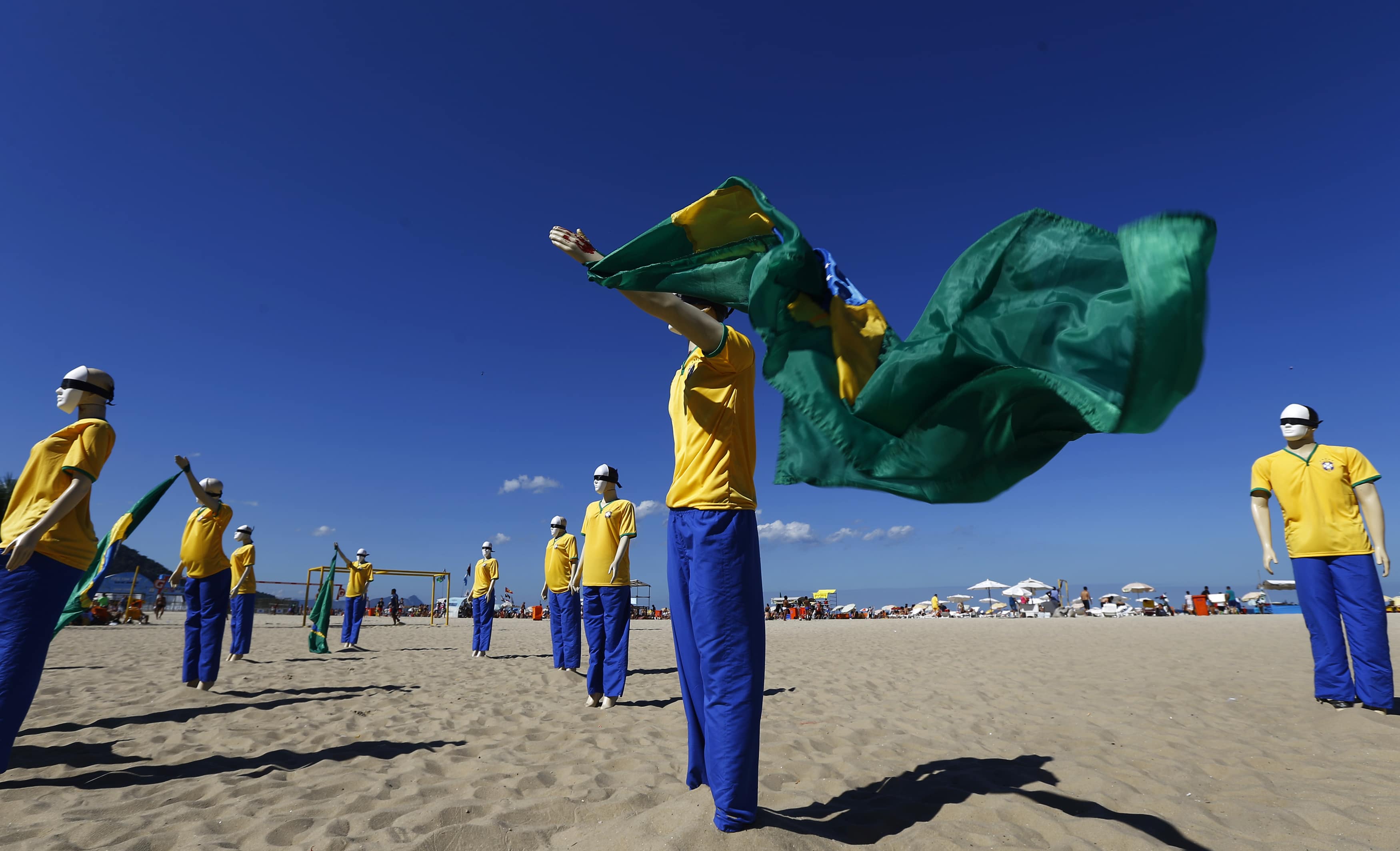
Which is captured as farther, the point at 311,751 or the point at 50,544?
the point at 311,751

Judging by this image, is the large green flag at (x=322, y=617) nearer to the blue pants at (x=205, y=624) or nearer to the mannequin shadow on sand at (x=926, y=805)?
the blue pants at (x=205, y=624)

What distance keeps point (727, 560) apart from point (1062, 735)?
11.5 feet

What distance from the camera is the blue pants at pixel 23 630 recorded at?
3.00 meters

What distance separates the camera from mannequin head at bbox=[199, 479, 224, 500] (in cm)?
637

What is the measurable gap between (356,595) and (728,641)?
1183 cm

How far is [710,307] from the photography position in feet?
8.86

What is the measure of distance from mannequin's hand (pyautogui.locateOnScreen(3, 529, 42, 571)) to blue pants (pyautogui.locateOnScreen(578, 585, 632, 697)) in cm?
369

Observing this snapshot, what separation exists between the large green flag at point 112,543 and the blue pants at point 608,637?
11.9 ft

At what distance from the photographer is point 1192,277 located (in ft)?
5.57

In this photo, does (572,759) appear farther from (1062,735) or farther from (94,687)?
(94,687)


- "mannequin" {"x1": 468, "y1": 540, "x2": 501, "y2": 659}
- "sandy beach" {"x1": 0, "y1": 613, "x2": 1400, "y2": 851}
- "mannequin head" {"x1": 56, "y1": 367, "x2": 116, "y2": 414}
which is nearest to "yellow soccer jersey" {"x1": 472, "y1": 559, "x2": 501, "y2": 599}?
"mannequin" {"x1": 468, "y1": 540, "x2": 501, "y2": 659}

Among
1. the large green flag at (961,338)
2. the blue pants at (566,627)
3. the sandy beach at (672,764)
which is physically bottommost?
the sandy beach at (672,764)

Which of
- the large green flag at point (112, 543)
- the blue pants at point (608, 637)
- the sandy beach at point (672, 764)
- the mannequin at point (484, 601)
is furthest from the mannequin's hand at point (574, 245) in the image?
the mannequin at point (484, 601)

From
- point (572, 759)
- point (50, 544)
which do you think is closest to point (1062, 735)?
point (572, 759)
